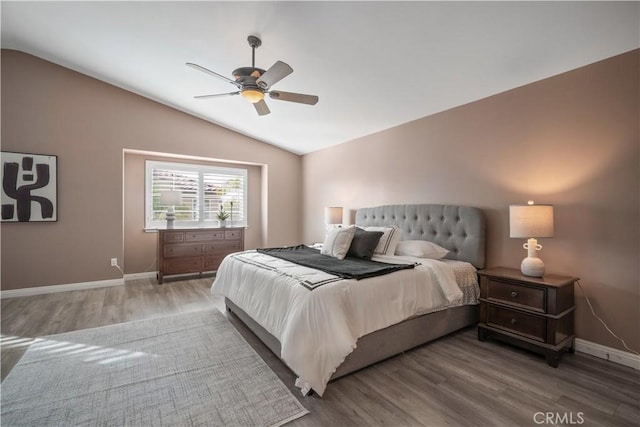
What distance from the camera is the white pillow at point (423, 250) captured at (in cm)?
328

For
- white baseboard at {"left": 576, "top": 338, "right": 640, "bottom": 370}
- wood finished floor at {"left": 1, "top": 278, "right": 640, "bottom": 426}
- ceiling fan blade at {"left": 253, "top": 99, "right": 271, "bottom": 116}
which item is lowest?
wood finished floor at {"left": 1, "top": 278, "right": 640, "bottom": 426}

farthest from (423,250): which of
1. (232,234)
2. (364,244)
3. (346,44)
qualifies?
(232,234)

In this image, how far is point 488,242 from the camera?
3.29 metres

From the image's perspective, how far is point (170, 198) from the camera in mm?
5117

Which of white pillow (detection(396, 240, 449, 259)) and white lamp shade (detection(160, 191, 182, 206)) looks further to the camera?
white lamp shade (detection(160, 191, 182, 206))

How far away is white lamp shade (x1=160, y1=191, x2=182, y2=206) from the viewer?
5.07 m

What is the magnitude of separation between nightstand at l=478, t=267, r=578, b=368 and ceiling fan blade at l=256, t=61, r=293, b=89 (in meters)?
2.54

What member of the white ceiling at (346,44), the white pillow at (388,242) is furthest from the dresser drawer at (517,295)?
the white ceiling at (346,44)

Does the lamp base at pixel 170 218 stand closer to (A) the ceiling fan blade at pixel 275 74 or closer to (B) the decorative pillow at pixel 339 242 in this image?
(B) the decorative pillow at pixel 339 242

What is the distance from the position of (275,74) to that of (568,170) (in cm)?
275

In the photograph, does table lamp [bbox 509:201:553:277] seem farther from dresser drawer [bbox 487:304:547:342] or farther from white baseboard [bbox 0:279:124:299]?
white baseboard [bbox 0:279:124:299]

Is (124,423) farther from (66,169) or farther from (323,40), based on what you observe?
(66,169)

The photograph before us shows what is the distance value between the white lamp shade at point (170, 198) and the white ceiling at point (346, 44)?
1672 mm

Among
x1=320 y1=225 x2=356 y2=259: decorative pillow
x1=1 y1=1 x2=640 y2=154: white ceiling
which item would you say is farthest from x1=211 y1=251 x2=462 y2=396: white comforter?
x1=1 y1=1 x2=640 y2=154: white ceiling
